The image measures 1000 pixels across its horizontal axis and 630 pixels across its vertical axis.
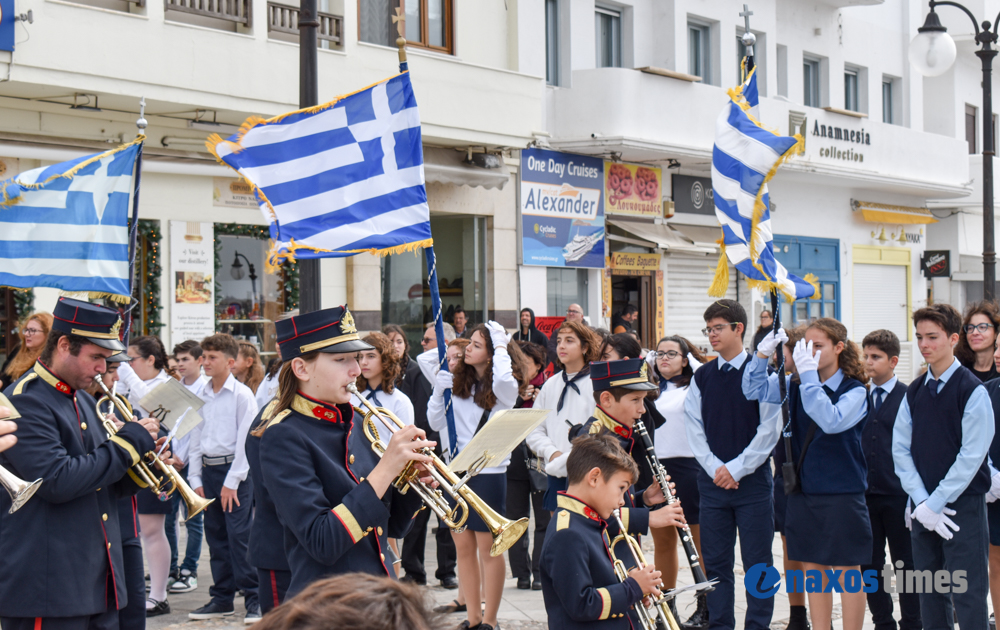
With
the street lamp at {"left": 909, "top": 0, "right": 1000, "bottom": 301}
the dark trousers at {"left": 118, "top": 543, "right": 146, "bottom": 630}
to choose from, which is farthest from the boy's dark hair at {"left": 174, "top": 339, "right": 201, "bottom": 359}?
the street lamp at {"left": 909, "top": 0, "right": 1000, "bottom": 301}

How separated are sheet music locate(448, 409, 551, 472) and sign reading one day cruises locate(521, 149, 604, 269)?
12757 mm

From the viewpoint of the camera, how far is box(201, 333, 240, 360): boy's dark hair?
7.13m

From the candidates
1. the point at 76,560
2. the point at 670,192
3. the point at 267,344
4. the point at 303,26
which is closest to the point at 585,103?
the point at 670,192

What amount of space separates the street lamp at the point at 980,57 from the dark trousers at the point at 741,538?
24.8 ft

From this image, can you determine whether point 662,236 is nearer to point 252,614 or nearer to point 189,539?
point 189,539

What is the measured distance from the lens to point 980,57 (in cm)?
1474

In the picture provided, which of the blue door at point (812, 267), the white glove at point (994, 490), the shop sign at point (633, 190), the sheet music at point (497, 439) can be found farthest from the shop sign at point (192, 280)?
the blue door at point (812, 267)

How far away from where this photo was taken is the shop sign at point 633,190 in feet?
59.6

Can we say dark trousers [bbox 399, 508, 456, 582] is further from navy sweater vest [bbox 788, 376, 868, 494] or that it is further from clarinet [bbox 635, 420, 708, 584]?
navy sweater vest [bbox 788, 376, 868, 494]

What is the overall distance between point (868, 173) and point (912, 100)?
4234mm

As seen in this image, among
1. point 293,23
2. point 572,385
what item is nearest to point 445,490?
point 572,385

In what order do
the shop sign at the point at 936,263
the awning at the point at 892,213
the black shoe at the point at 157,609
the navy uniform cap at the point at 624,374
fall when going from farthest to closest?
the shop sign at the point at 936,263 < the awning at the point at 892,213 < the black shoe at the point at 157,609 < the navy uniform cap at the point at 624,374

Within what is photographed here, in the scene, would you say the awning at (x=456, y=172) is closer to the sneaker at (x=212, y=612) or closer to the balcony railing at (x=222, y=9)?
the balcony railing at (x=222, y=9)

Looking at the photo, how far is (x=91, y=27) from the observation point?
10938 millimetres
